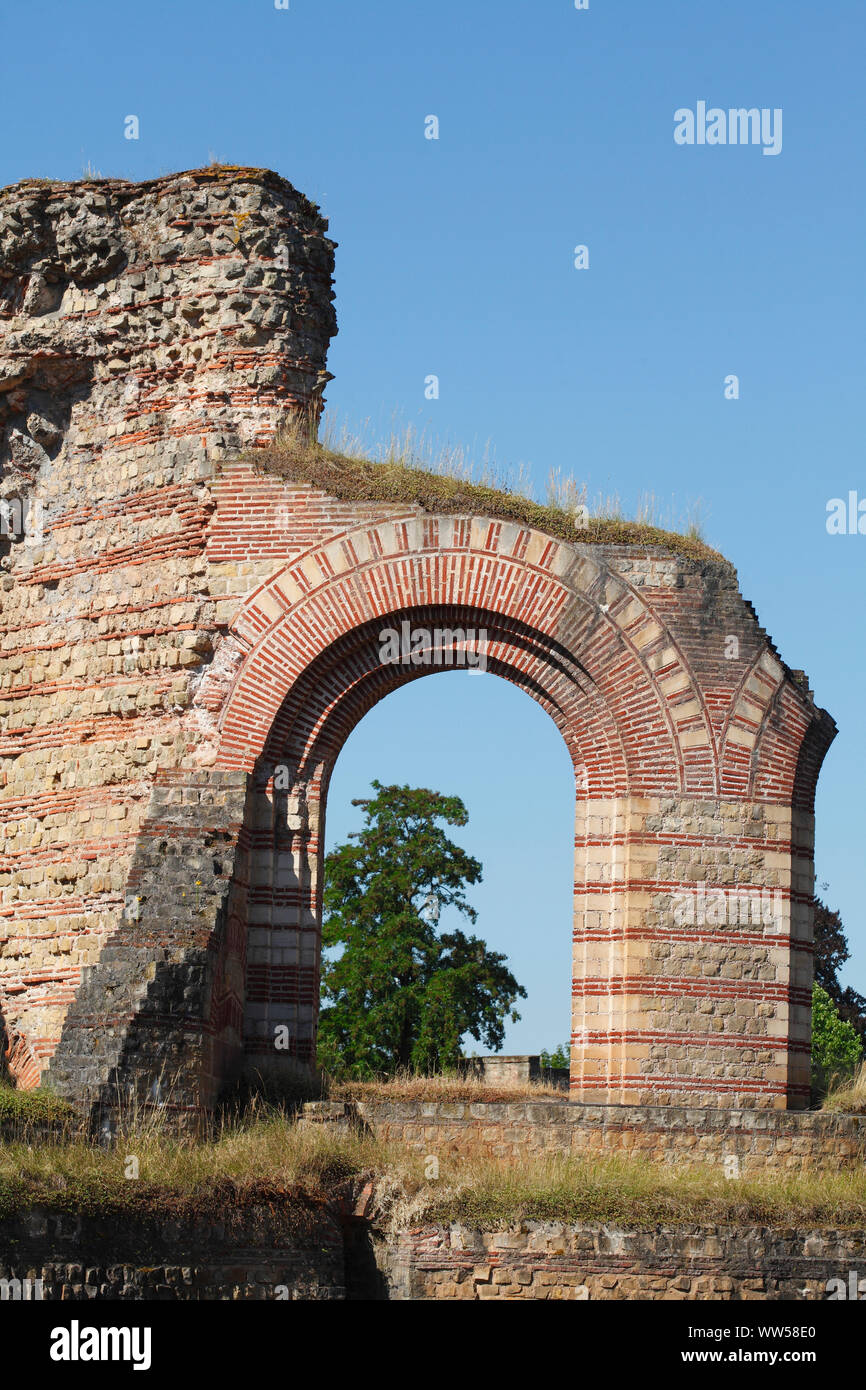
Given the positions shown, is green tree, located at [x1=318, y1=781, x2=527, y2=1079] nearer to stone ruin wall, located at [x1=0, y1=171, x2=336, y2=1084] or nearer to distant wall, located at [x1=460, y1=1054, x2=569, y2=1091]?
distant wall, located at [x1=460, y1=1054, x2=569, y2=1091]

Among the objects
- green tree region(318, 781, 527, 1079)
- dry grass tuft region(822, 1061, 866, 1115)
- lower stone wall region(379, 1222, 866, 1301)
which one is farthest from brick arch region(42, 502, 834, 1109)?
green tree region(318, 781, 527, 1079)

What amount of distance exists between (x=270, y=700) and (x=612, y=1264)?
20.2 ft

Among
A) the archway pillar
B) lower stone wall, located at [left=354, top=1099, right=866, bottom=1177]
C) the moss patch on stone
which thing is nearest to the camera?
lower stone wall, located at [left=354, top=1099, right=866, bottom=1177]

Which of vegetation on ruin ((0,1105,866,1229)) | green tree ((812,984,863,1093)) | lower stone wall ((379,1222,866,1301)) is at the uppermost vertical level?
green tree ((812,984,863,1093))

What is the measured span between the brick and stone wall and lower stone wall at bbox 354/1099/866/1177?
0.61 metres

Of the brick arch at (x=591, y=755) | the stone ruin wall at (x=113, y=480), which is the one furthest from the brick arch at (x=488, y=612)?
the stone ruin wall at (x=113, y=480)

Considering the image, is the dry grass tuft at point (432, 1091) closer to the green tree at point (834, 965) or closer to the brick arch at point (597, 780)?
the brick arch at point (597, 780)

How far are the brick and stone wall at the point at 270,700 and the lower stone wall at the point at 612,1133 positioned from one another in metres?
0.61

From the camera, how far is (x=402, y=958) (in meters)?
32.3

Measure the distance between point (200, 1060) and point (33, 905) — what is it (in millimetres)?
3985

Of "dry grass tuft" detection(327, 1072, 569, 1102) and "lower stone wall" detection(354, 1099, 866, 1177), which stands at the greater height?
"dry grass tuft" detection(327, 1072, 569, 1102)

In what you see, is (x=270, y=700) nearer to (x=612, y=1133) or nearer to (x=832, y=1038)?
(x=612, y=1133)

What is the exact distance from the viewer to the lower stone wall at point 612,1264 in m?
14.2

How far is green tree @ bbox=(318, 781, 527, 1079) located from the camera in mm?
31719
